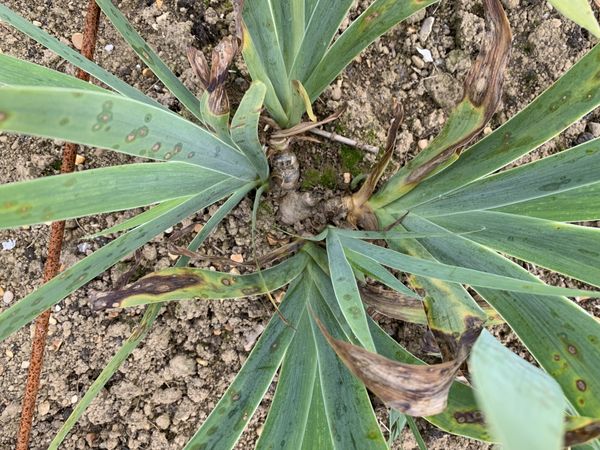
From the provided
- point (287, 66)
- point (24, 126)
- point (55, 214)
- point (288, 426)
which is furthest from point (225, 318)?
point (24, 126)

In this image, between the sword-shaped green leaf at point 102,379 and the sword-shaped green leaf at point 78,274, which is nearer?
the sword-shaped green leaf at point 78,274

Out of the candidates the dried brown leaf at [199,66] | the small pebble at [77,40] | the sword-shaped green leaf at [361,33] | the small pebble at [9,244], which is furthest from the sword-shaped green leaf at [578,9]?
the small pebble at [9,244]

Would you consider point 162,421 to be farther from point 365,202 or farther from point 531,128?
point 531,128

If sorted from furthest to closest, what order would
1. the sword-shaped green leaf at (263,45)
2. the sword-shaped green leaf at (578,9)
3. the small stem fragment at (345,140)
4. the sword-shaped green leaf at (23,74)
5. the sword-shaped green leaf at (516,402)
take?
the small stem fragment at (345,140) < the sword-shaped green leaf at (263,45) < the sword-shaped green leaf at (23,74) < the sword-shaped green leaf at (578,9) < the sword-shaped green leaf at (516,402)

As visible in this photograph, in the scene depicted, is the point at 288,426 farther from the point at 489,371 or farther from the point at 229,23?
the point at 229,23

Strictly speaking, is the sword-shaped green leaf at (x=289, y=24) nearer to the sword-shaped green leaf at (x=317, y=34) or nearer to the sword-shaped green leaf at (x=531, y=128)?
the sword-shaped green leaf at (x=317, y=34)

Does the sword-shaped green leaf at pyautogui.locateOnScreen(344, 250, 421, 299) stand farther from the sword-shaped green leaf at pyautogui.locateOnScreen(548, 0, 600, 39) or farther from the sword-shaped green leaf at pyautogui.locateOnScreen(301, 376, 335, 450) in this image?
the sword-shaped green leaf at pyautogui.locateOnScreen(548, 0, 600, 39)

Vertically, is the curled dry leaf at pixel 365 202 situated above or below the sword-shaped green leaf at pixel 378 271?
above
